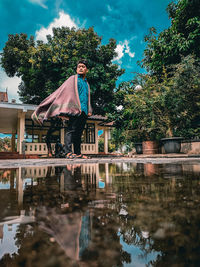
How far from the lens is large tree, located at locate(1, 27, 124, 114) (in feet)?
39.2

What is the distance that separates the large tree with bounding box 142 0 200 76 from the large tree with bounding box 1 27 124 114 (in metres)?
3.18

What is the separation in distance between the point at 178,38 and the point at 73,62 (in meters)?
6.75

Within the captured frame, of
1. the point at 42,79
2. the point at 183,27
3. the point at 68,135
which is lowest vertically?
the point at 68,135

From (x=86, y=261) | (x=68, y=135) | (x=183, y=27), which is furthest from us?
(x=183, y=27)

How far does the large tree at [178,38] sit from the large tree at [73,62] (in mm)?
3177

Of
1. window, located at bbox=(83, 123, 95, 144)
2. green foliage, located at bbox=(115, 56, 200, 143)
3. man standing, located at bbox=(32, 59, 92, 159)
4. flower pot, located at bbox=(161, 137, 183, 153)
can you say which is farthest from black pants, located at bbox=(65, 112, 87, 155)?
window, located at bbox=(83, 123, 95, 144)

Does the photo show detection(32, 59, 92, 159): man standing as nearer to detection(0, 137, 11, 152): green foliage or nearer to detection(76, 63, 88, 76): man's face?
detection(76, 63, 88, 76): man's face

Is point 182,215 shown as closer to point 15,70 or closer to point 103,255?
point 103,255

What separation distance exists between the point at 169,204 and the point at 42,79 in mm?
14423

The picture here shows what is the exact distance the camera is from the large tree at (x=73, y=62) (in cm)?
1194

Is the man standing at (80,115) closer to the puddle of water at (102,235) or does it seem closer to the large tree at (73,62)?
the puddle of water at (102,235)

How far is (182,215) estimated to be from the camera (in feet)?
1.26

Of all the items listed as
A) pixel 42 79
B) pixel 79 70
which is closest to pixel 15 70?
pixel 42 79

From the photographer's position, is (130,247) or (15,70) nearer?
(130,247)
